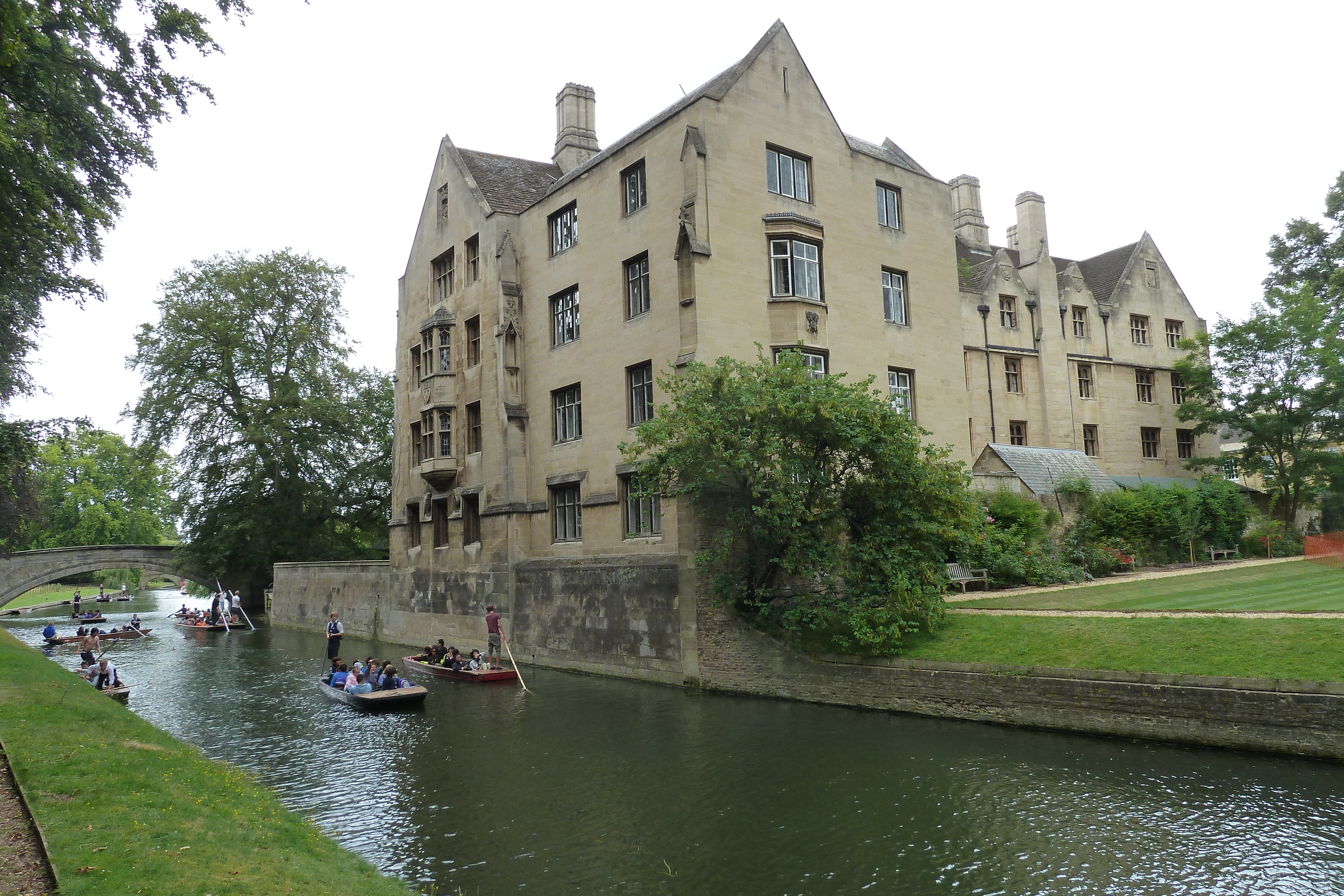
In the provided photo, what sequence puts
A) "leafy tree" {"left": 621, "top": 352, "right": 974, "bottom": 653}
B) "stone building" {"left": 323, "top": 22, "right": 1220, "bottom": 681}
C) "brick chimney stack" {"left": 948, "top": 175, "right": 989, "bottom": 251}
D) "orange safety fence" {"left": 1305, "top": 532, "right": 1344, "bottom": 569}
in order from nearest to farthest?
"leafy tree" {"left": 621, "top": 352, "right": 974, "bottom": 653}
"stone building" {"left": 323, "top": 22, "right": 1220, "bottom": 681}
"orange safety fence" {"left": 1305, "top": 532, "right": 1344, "bottom": 569}
"brick chimney stack" {"left": 948, "top": 175, "right": 989, "bottom": 251}

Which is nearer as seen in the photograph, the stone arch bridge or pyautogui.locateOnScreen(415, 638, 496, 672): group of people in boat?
pyautogui.locateOnScreen(415, 638, 496, 672): group of people in boat

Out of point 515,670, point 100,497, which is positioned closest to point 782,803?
point 515,670

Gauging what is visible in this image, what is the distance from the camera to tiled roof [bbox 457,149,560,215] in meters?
34.3

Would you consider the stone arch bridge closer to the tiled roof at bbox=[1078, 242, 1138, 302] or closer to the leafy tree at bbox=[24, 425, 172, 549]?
the leafy tree at bbox=[24, 425, 172, 549]

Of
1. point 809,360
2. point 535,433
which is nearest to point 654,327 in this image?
point 809,360

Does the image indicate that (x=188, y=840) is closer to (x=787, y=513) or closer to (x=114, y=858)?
(x=114, y=858)

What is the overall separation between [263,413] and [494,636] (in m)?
27.9

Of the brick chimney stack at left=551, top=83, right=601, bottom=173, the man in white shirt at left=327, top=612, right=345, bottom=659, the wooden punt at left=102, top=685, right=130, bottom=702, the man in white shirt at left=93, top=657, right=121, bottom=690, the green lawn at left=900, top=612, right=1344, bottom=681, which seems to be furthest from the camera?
the brick chimney stack at left=551, top=83, right=601, bottom=173

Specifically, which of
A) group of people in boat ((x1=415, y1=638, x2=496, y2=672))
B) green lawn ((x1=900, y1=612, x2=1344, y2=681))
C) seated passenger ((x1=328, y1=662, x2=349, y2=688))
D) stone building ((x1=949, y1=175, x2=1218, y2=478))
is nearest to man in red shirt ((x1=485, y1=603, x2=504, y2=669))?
group of people in boat ((x1=415, y1=638, x2=496, y2=672))

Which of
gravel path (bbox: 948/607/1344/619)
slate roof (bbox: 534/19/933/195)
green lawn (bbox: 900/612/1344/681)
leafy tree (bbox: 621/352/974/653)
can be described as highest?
slate roof (bbox: 534/19/933/195)

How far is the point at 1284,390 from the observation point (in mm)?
35812

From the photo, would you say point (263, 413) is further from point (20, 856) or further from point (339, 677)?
point (20, 856)

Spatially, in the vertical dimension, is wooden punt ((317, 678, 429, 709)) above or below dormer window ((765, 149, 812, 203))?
below

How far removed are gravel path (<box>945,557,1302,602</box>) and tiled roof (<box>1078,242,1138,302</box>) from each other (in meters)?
16.5
